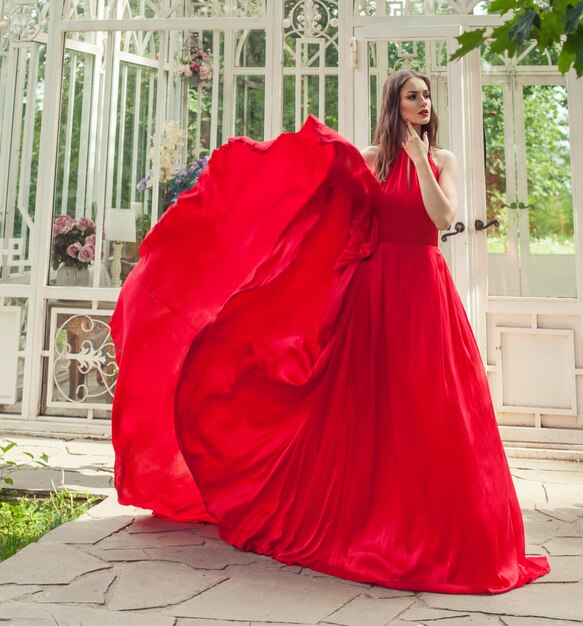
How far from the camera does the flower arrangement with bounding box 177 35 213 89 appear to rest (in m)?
4.80

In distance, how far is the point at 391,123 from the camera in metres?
2.64

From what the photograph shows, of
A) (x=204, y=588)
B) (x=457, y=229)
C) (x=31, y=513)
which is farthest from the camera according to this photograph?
(x=457, y=229)

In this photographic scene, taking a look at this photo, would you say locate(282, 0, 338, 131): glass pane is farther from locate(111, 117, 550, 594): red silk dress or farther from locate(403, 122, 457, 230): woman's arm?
locate(403, 122, 457, 230): woman's arm

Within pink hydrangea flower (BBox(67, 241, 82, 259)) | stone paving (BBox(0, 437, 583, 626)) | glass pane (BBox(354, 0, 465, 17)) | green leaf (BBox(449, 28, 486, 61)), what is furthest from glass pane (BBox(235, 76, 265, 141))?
green leaf (BBox(449, 28, 486, 61))

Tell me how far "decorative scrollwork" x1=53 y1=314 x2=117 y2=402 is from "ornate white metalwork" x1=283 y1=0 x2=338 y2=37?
2.31m

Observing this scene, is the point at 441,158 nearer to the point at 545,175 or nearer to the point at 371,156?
the point at 371,156

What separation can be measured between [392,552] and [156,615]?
731mm

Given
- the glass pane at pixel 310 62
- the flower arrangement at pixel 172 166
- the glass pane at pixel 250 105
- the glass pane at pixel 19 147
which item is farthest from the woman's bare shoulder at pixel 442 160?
the glass pane at pixel 19 147

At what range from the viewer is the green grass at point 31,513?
9.53 feet

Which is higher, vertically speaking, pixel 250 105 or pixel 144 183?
pixel 250 105

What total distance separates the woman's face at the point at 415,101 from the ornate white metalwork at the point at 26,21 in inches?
132

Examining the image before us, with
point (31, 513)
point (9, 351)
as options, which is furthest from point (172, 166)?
point (31, 513)

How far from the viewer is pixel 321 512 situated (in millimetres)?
2398

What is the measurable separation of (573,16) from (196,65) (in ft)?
12.6
